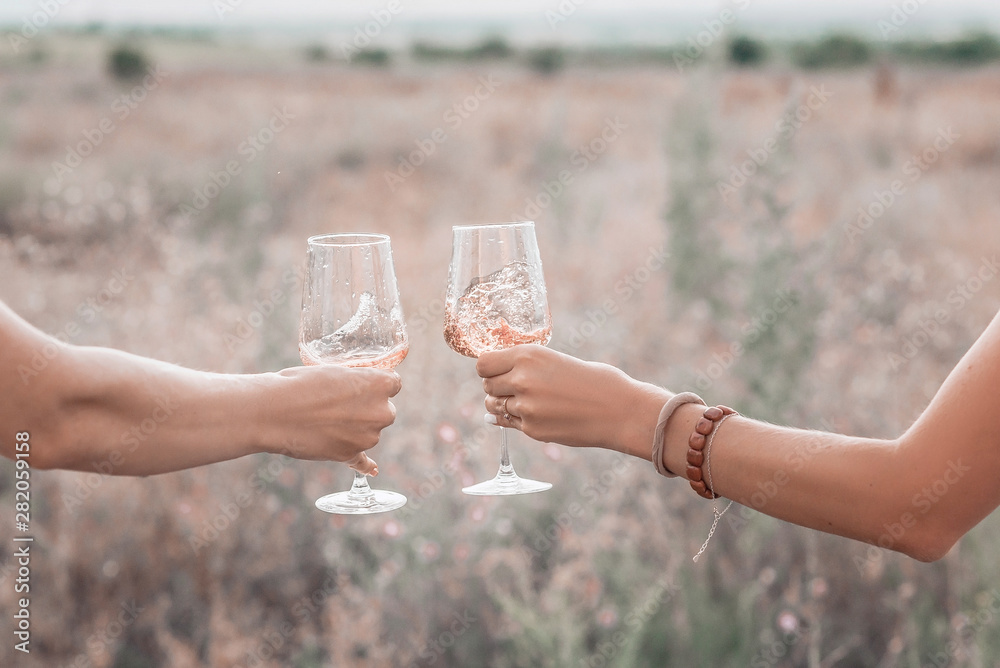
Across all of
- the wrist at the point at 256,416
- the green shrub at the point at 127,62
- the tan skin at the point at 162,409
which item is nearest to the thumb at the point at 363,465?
the tan skin at the point at 162,409

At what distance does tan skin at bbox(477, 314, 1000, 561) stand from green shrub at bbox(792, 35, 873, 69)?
2645 millimetres

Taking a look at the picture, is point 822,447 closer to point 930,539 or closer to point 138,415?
point 930,539

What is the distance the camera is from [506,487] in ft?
5.19

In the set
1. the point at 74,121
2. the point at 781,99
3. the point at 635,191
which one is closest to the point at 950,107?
the point at 781,99

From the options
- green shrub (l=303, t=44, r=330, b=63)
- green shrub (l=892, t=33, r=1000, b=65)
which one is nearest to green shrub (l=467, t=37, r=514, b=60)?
green shrub (l=303, t=44, r=330, b=63)

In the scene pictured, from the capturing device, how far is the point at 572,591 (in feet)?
8.41

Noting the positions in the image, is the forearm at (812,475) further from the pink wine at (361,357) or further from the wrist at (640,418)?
the pink wine at (361,357)

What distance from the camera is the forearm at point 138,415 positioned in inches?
51.6

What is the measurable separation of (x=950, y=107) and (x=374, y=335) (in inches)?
121

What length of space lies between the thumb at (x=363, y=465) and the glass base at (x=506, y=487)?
0.53ft

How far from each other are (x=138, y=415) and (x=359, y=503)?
15.2 inches

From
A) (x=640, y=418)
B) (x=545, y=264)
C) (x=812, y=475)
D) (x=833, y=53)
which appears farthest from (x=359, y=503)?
(x=833, y=53)

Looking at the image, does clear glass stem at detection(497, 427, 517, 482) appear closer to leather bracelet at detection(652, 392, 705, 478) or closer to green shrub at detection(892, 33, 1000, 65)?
leather bracelet at detection(652, 392, 705, 478)

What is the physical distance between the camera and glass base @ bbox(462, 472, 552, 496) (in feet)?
5.12
